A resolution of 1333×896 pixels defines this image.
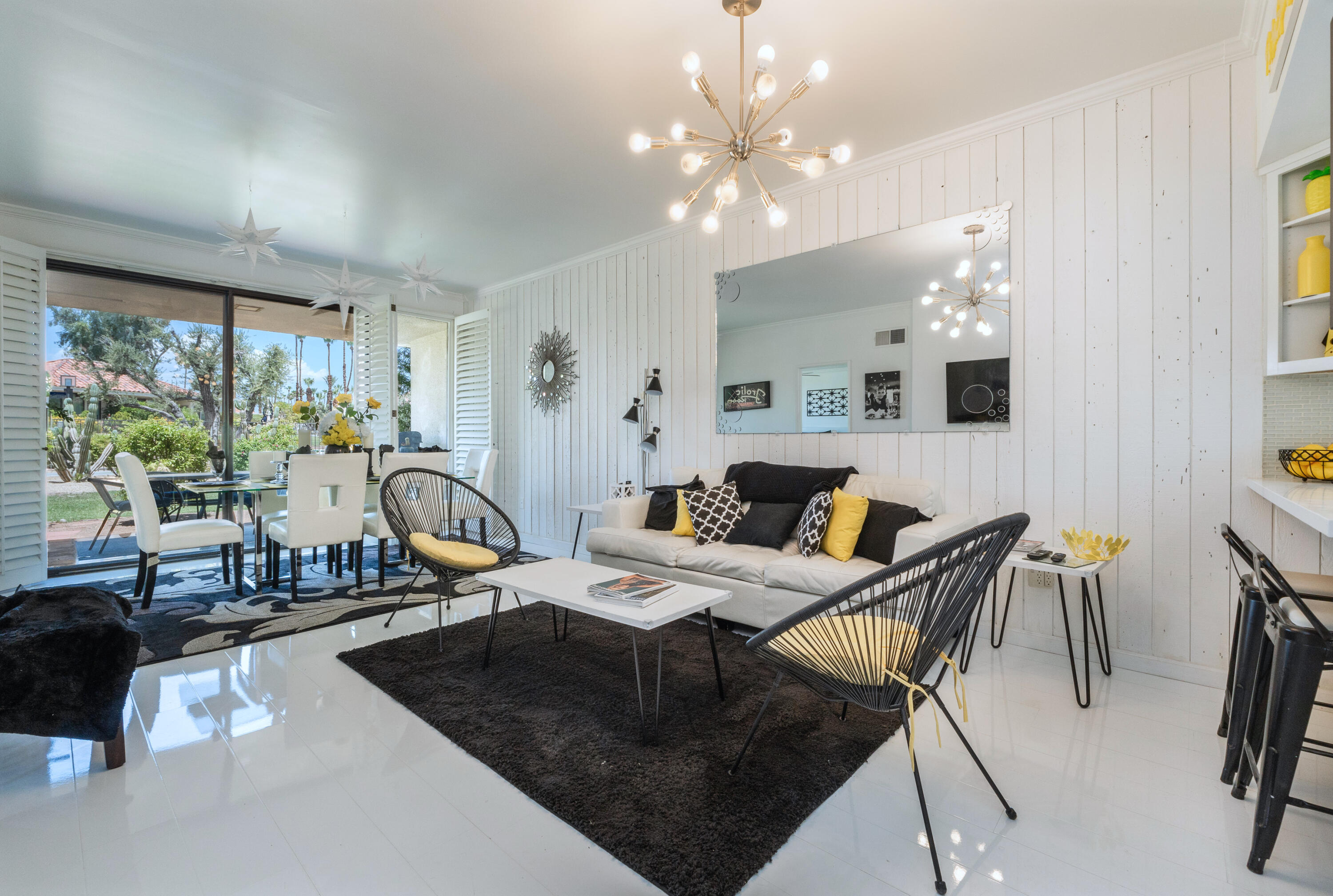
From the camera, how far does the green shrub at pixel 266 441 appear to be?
5.19 metres

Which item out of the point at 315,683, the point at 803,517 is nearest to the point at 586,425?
the point at 803,517

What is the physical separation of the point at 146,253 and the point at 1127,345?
6.53 metres

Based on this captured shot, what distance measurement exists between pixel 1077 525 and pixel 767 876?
7.41 ft

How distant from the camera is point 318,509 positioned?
12.5ft

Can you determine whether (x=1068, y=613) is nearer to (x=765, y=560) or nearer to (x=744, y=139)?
(x=765, y=560)

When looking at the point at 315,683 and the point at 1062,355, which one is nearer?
the point at 315,683

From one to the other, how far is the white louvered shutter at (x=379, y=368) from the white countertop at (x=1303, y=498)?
5.93m

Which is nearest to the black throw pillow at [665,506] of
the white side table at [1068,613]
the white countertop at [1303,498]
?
the white side table at [1068,613]

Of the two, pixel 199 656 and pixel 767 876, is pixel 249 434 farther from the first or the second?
pixel 767 876

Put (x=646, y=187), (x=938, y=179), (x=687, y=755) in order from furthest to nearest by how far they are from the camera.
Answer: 1. (x=646, y=187)
2. (x=938, y=179)
3. (x=687, y=755)

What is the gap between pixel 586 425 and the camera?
200 inches

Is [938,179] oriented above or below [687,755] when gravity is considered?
above

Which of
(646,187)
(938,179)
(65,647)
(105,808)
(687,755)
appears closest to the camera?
(105,808)

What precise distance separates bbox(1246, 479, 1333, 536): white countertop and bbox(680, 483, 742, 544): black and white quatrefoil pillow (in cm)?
222
